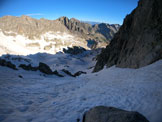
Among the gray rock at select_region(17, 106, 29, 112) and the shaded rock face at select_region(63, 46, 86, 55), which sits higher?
the shaded rock face at select_region(63, 46, 86, 55)

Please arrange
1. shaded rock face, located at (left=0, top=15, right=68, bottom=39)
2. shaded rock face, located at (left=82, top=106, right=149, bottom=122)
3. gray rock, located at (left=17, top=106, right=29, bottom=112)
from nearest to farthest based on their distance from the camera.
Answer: shaded rock face, located at (left=82, top=106, right=149, bottom=122) → gray rock, located at (left=17, top=106, right=29, bottom=112) → shaded rock face, located at (left=0, top=15, right=68, bottom=39)

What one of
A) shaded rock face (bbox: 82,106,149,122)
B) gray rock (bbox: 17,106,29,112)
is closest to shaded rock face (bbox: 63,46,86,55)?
gray rock (bbox: 17,106,29,112)

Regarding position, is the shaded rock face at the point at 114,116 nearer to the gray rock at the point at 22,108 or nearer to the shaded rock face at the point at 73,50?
the gray rock at the point at 22,108

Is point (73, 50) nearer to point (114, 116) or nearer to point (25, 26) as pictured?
point (25, 26)

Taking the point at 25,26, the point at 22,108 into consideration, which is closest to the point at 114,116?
the point at 22,108

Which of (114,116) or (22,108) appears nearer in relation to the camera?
(114,116)

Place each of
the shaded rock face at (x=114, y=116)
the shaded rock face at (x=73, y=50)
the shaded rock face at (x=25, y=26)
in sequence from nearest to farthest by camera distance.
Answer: the shaded rock face at (x=114, y=116)
the shaded rock face at (x=73, y=50)
the shaded rock face at (x=25, y=26)

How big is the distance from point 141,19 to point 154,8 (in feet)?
8.56

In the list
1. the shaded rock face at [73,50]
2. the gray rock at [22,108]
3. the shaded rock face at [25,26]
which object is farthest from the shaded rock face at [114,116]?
the shaded rock face at [25,26]

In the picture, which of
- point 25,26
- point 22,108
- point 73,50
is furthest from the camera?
point 25,26

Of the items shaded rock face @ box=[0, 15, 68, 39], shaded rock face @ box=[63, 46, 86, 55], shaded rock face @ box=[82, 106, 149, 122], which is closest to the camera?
shaded rock face @ box=[82, 106, 149, 122]

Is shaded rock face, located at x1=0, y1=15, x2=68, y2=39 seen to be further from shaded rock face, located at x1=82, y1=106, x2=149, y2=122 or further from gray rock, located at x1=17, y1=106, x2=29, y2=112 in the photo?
shaded rock face, located at x1=82, y1=106, x2=149, y2=122

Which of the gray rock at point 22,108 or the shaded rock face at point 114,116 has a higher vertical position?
the shaded rock face at point 114,116

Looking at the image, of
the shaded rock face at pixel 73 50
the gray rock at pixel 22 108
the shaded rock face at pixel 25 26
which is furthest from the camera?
the shaded rock face at pixel 25 26
